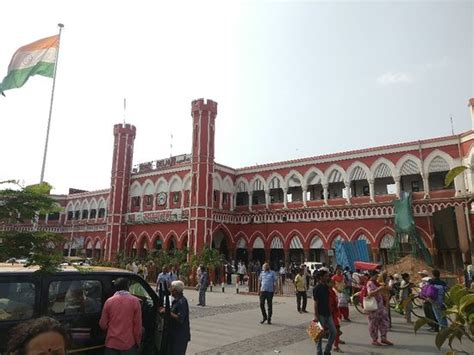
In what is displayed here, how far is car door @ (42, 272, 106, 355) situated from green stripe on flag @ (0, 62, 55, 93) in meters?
11.0

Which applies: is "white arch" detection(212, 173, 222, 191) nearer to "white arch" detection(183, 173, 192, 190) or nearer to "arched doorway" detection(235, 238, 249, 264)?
"white arch" detection(183, 173, 192, 190)

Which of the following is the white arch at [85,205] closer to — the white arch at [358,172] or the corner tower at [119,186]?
the corner tower at [119,186]

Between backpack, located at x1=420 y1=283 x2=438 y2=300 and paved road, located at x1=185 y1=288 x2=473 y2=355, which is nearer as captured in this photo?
paved road, located at x1=185 y1=288 x2=473 y2=355

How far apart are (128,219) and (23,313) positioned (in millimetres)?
30746

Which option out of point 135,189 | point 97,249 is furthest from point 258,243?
point 97,249

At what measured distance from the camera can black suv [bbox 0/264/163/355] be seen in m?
4.20

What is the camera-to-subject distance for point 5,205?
167 inches

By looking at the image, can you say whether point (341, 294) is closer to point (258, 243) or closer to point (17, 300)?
point (17, 300)

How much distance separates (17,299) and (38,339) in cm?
331

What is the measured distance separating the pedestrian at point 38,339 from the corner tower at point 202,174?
82.9 ft

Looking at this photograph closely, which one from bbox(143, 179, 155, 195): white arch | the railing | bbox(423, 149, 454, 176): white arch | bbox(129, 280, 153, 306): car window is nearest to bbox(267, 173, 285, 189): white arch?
the railing

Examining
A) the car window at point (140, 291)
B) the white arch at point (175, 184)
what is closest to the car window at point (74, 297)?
the car window at point (140, 291)

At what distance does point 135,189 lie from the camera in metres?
34.8

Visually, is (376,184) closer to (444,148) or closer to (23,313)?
(444,148)
